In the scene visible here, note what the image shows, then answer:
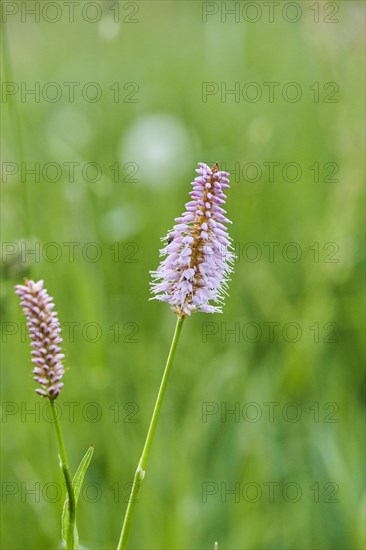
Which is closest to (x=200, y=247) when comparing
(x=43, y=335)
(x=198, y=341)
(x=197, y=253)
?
(x=197, y=253)

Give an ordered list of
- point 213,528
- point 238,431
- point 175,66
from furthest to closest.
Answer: point 175,66
point 238,431
point 213,528

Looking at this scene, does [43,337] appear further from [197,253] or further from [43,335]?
[197,253]

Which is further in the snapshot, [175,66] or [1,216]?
[175,66]

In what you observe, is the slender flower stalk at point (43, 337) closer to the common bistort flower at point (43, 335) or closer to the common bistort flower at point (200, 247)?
the common bistort flower at point (43, 335)

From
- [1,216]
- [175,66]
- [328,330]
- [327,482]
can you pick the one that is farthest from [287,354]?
[175,66]

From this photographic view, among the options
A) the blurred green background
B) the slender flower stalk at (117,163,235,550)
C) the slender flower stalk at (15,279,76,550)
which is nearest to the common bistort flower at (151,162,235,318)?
the slender flower stalk at (117,163,235,550)

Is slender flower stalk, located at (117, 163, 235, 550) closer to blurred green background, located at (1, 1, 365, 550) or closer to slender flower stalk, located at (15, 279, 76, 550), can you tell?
slender flower stalk, located at (15, 279, 76, 550)

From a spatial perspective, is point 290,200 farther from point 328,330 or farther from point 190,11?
point 190,11

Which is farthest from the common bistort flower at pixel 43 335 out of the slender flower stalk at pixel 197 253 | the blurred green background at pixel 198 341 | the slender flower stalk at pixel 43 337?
the blurred green background at pixel 198 341

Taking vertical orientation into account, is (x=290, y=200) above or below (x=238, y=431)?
above
